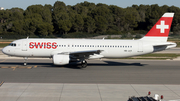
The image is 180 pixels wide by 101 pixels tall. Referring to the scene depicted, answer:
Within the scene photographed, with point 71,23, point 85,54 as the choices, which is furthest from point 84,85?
point 71,23

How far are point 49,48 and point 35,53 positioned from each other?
5.48 ft

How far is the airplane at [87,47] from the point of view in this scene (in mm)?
22781

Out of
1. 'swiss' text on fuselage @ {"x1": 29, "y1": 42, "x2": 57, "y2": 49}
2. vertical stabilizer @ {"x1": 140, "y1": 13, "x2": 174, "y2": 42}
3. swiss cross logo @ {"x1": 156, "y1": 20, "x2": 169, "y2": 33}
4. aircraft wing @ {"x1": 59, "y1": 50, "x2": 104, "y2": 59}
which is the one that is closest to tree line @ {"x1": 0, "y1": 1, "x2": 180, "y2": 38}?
'swiss' text on fuselage @ {"x1": 29, "y1": 42, "x2": 57, "y2": 49}

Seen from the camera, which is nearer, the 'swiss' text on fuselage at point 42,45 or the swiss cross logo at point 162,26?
the 'swiss' text on fuselage at point 42,45

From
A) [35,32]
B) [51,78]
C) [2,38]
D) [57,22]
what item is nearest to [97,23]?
[57,22]

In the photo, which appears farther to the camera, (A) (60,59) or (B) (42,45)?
(B) (42,45)

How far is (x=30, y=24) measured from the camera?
8606cm

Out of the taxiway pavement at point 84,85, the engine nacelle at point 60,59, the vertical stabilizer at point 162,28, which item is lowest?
the taxiway pavement at point 84,85

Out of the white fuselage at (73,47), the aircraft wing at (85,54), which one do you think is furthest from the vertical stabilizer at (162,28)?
the aircraft wing at (85,54)

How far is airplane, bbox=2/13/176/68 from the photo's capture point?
Result: 22.8m

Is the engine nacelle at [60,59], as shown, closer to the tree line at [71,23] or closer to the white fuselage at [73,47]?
the white fuselage at [73,47]

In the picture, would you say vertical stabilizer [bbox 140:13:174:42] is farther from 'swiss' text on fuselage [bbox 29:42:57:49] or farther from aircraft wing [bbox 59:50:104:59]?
'swiss' text on fuselage [bbox 29:42:57:49]

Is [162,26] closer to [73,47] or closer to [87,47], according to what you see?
[87,47]

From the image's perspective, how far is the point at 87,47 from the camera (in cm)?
2323
